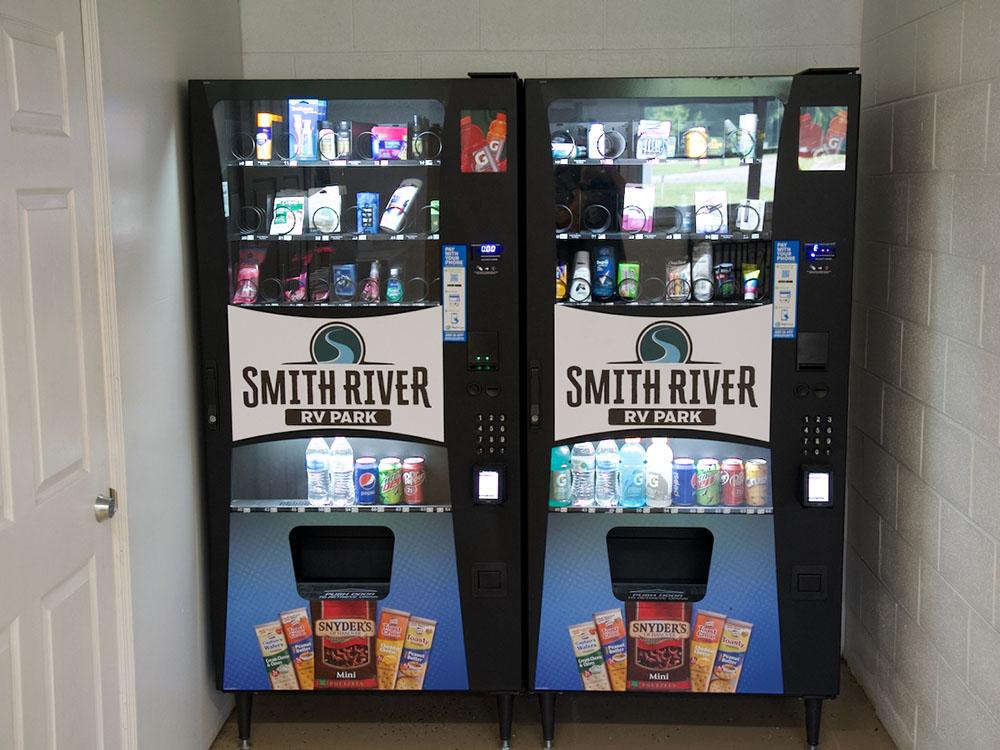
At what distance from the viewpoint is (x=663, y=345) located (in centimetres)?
332

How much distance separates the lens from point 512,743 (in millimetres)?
3543

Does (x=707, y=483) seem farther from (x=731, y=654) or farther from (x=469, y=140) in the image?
(x=469, y=140)

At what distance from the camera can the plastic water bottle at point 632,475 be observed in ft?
11.2

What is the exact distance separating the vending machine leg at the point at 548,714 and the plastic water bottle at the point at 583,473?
58 centimetres

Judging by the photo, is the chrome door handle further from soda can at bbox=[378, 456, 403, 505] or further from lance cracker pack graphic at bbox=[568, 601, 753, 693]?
lance cracker pack graphic at bbox=[568, 601, 753, 693]

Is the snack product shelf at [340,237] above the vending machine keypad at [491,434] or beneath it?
above

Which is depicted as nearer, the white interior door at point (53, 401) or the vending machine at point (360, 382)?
the white interior door at point (53, 401)

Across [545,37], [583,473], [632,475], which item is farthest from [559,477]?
[545,37]

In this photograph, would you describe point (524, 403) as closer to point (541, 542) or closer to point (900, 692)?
point (541, 542)

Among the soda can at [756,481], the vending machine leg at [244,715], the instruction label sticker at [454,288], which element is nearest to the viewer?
the instruction label sticker at [454,288]

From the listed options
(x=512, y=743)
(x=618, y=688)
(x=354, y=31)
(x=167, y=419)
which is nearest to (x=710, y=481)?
(x=618, y=688)

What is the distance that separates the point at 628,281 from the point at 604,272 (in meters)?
0.07

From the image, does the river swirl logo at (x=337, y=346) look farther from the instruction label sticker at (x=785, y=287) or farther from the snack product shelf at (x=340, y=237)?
the instruction label sticker at (x=785, y=287)

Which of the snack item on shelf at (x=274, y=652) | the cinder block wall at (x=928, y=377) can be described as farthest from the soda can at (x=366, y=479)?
the cinder block wall at (x=928, y=377)
